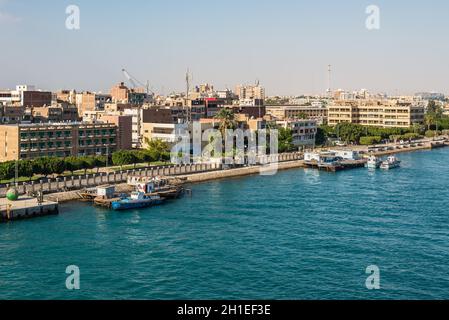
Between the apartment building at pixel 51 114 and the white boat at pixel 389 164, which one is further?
the apartment building at pixel 51 114

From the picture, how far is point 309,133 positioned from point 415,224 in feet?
135

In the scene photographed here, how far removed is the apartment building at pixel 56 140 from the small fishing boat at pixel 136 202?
1328 cm

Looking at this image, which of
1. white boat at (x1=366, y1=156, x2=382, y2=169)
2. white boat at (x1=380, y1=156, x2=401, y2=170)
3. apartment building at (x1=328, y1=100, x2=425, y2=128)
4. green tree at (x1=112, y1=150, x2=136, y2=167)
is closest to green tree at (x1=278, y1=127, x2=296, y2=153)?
white boat at (x1=366, y1=156, x2=382, y2=169)

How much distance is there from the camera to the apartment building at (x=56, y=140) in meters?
40.5

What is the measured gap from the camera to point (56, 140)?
140 feet

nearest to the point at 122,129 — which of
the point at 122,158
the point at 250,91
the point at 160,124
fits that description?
the point at 160,124

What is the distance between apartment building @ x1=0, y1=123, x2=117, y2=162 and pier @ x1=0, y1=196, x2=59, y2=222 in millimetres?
12097

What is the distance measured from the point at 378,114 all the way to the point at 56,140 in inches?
2201

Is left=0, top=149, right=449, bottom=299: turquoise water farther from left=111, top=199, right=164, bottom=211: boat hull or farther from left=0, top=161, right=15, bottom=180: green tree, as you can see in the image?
left=0, top=161, right=15, bottom=180: green tree

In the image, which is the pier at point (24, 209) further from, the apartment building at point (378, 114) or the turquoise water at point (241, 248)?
the apartment building at point (378, 114)

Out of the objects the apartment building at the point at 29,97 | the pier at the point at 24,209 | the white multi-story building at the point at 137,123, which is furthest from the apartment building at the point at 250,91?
the pier at the point at 24,209

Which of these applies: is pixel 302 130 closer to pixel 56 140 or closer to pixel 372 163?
pixel 372 163
